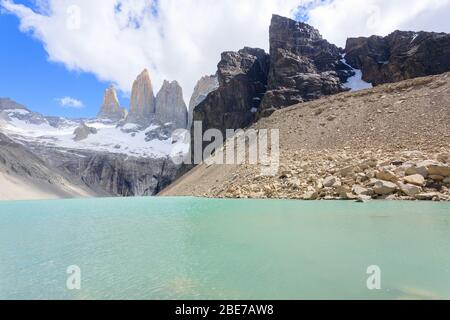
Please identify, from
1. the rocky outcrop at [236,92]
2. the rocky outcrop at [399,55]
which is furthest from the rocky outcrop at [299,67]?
the rocky outcrop at [236,92]

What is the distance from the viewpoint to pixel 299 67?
8956cm

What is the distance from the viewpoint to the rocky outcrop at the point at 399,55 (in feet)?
246

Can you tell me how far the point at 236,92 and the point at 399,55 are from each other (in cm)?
3848

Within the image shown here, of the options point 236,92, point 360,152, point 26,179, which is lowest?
point 360,152

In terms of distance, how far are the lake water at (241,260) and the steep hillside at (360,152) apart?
1010cm

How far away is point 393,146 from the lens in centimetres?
3822

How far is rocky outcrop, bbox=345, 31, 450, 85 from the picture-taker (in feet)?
246

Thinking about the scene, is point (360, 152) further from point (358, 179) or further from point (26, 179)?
point (26, 179)
